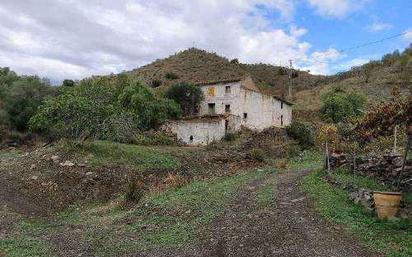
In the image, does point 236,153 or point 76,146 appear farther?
point 236,153

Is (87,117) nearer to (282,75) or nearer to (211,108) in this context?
(211,108)

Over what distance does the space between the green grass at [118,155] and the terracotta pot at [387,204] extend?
13.0 m

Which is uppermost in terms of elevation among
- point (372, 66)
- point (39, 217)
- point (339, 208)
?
point (372, 66)

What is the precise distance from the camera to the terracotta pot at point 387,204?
1048 cm

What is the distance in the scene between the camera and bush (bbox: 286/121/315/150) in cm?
3309

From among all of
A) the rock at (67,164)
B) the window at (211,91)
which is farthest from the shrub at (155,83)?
the rock at (67,164)

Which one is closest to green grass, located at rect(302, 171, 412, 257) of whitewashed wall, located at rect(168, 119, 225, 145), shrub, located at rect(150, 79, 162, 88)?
whitewashed wall, located at rect(168, 119, 225, 145)

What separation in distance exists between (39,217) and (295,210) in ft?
27.1

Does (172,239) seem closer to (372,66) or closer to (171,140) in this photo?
(171,140)

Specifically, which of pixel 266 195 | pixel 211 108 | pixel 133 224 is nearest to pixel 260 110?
pixel 211 108

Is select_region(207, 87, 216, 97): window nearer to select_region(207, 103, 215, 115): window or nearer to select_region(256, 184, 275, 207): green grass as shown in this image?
select_region(207, 103, 215, 115): window

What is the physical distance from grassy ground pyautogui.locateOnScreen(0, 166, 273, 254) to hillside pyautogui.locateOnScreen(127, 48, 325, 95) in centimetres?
3856

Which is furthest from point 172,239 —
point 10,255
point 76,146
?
point 76,146

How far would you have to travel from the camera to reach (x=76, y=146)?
72.9ft
